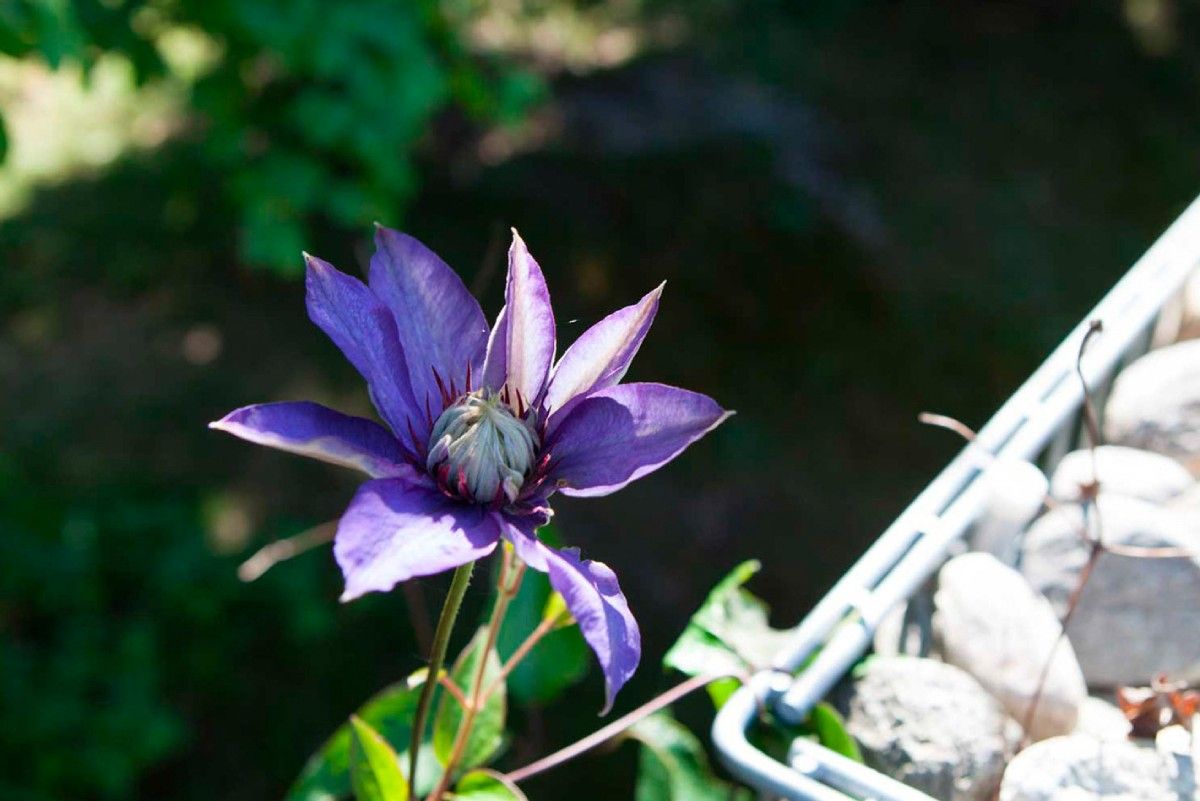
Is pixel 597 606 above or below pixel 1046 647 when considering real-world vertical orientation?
above

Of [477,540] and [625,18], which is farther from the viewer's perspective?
[625,18]

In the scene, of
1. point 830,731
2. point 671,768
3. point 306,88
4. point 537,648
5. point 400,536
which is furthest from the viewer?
point 306,88

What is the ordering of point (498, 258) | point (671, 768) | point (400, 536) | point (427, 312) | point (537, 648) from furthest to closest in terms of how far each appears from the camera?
point (498, 258) < point (537, 648) < point (671, 768) < point (427, 312) < point (400, 536)

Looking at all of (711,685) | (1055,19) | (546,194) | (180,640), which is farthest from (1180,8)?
(711,685)

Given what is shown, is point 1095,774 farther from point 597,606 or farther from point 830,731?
point 597,606

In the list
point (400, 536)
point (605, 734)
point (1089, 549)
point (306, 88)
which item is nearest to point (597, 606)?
point (400, 536)

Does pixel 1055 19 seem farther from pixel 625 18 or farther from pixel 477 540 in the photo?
pixel 477 540

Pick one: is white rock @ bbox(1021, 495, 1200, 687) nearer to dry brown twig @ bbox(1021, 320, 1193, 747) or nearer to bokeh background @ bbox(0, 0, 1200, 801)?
dry brown twig @ bbox(1021, 320, 1193, 747)
